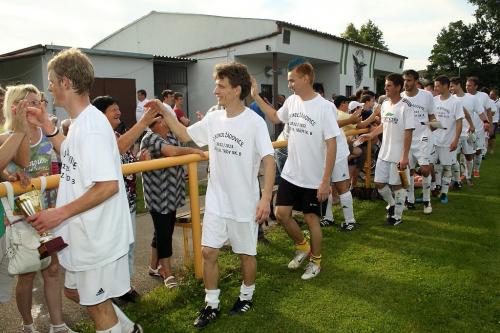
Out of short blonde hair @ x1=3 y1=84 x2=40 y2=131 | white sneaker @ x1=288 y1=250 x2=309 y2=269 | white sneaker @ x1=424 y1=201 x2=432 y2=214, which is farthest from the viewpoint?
white sneaker @ x1=424 y1=201 x2=432 y2=214

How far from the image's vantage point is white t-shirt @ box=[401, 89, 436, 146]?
6.73 metres

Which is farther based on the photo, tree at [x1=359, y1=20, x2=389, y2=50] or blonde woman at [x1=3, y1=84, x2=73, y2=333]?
tree at [x1=359, y1=20, x2=389, y2=50]

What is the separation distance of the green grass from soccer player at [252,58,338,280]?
443 millimetres

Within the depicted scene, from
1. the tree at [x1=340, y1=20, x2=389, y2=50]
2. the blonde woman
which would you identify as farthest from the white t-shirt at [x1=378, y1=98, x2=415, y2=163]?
the tree at [x1=340, y1=20, x2=389, y2=50]

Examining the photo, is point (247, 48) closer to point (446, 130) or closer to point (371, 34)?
point (446, 130)

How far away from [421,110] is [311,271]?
144 inches

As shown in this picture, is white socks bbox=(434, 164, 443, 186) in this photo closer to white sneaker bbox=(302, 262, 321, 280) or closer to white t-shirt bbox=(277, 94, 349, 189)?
white t-shirt bbox=(277, 94, 349, 189)

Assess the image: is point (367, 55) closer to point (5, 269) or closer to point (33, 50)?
point (33, 50)

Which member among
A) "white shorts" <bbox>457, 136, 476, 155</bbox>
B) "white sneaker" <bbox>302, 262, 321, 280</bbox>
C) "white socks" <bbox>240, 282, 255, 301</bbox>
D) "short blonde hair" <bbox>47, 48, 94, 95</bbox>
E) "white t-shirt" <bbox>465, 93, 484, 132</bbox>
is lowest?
"white sneaker" <bbox>302, 262, 321, 280</bbox>

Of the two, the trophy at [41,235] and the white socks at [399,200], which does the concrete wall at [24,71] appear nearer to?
the white socks at [399,200]

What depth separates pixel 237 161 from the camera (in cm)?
340

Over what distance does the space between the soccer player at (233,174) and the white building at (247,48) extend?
572 inches

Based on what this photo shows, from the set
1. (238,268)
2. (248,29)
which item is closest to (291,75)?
(238,268)

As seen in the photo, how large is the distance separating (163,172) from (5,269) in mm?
1489
